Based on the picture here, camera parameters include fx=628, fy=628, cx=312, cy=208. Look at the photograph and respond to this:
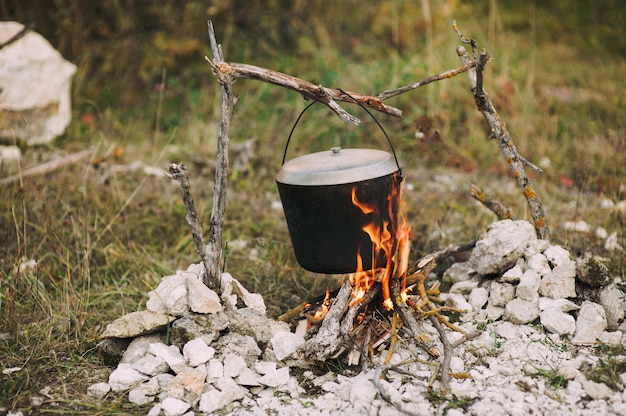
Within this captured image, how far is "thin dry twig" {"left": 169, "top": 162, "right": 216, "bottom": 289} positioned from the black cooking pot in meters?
0.42

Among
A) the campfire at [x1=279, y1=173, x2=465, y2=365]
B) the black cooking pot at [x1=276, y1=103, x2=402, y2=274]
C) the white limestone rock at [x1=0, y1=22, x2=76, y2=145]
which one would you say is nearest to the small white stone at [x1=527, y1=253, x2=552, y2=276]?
the campfire at [x1=279, y1=173, x2=465, y2=365]

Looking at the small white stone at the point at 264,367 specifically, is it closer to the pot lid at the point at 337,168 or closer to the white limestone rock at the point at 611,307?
the pot lid at the point at 337,168

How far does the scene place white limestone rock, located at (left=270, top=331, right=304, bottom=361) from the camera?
2811 millimetres

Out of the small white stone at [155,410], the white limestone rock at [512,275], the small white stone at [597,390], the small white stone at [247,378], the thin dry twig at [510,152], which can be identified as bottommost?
the small white stone at [597,390]

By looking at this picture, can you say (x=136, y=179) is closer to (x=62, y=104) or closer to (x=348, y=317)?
(x=62, y=104)

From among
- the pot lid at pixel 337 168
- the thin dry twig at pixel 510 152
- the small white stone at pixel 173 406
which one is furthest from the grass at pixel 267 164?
the pot lid at pixel 337 168

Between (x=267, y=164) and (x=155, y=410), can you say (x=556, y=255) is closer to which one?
(x=155, y=410)

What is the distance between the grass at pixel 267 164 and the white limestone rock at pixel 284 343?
513 millimetres

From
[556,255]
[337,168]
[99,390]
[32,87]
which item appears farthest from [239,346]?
[32,87]

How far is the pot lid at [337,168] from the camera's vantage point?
271cm

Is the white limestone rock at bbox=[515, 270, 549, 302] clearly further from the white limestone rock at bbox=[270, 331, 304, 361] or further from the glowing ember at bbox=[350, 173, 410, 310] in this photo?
the white limestone rock at bbox=[270, 331, 304, 361]

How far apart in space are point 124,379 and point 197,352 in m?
0.32

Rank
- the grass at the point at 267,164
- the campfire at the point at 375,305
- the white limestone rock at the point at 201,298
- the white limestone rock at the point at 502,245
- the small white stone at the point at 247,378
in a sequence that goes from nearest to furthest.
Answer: the small white stone at the point at 247,378 → the campfire at the point at 375,305 → the white limestone rock at the point at 201,298 → the white limestone rock at the point at 502,245 → the grass at the point at 267,164

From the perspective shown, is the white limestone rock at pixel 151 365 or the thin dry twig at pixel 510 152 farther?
the thin dry twig at pixel 510 152
